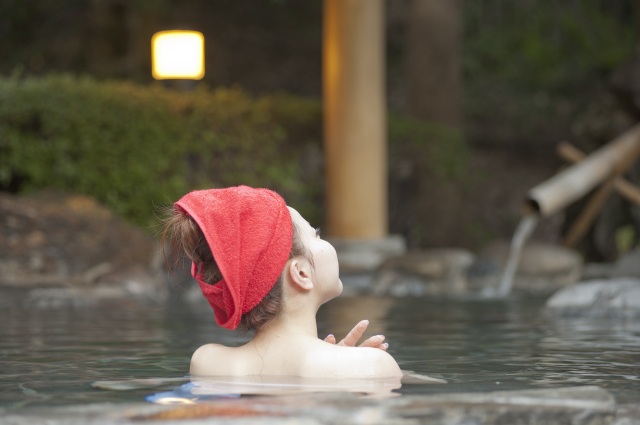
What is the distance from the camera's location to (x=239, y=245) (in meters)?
3.72

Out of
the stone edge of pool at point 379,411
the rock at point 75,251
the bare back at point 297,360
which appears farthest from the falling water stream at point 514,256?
the stone edge of pool at point 379,411

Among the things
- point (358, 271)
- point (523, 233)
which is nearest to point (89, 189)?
point (358, 271)

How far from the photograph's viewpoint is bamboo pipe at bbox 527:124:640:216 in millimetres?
12023

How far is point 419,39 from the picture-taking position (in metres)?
17.3

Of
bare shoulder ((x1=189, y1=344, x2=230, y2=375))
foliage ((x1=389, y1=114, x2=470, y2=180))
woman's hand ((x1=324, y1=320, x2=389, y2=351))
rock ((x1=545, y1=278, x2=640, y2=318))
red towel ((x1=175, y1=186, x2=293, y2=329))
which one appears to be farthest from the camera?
foliage ((x1=389, y1=114, x2=470, y2=180))

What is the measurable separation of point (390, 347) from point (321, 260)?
202 cm

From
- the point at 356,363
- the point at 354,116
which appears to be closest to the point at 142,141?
the point at 354,116

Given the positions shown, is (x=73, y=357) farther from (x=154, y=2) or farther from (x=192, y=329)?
(x=154, y=2)

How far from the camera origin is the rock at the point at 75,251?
9.84 meters

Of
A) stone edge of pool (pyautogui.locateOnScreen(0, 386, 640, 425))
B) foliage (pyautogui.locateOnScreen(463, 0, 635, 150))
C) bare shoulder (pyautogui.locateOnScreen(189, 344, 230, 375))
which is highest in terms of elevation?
foliage (pyautogui.locateOnScreen(463, 0, 635, 150))

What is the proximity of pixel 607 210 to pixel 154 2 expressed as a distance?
7.06 m

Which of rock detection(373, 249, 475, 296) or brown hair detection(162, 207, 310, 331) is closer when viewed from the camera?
brown hair detection(162, 207, 310, 331)

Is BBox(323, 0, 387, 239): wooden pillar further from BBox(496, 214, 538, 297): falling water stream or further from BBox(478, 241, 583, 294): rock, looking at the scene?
BBox(496, 214, 538, 297): falling water stream

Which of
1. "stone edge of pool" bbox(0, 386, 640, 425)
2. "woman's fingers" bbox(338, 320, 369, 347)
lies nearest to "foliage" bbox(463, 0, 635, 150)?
"woman's fingers" bbox(338, 320, 369, 347)
